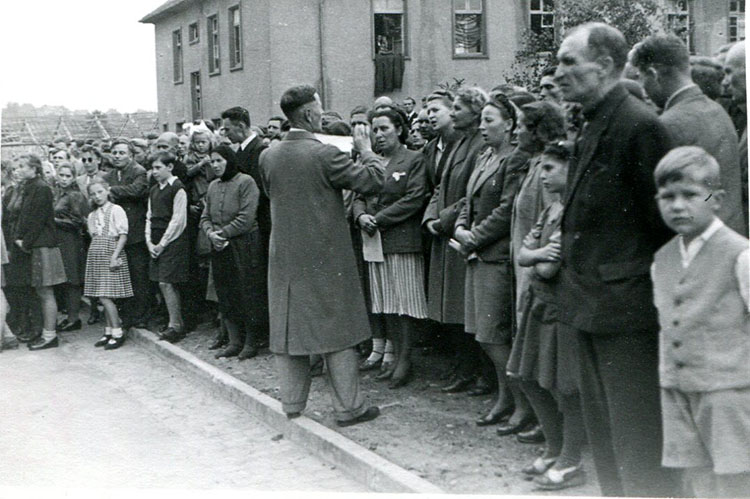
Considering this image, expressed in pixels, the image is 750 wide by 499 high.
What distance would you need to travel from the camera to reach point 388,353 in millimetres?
7188

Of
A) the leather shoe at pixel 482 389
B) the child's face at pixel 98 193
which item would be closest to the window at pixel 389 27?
the child's face at pixel 98 193

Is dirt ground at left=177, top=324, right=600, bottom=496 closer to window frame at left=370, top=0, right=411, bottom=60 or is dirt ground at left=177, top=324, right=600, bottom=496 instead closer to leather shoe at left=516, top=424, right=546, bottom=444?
leather shoe at left=516, top=424, right=546, bottom=444

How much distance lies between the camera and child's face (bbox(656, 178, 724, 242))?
10.7 feet

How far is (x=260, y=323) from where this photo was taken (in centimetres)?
801

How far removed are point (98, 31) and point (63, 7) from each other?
1.54ft

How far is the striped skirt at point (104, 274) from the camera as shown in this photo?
30.2 ft

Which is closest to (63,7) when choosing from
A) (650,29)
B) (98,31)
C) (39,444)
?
(98,31)

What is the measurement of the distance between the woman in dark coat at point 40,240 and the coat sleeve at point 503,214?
581 centimetres

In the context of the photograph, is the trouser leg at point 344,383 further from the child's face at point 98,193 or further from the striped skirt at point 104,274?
the child's face at point 98,193

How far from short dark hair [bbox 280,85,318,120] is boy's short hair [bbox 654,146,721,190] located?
2896 millimetres

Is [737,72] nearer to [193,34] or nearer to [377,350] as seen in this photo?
[377,350]

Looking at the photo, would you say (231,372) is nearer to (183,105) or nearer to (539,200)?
(539,200)

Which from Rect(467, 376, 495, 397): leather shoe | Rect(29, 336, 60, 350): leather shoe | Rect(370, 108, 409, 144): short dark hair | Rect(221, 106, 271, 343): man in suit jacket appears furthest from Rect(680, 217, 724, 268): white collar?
Rect(29, 336, 60, 350): leather shoe

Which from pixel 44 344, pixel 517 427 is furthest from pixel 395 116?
pixel 44 344
